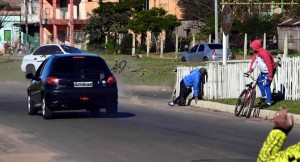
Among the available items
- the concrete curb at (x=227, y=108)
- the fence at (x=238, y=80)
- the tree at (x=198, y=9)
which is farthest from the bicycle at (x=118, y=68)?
the tree at (x=198, y=9)

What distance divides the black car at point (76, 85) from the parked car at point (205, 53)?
26094mm

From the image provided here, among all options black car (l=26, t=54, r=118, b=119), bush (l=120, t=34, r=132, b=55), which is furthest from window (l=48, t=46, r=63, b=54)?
bush (l=120, t=34, r=132, b=55)

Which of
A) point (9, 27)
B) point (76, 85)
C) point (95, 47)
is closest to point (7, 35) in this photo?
point (9, 27)

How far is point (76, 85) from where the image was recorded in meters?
17.2

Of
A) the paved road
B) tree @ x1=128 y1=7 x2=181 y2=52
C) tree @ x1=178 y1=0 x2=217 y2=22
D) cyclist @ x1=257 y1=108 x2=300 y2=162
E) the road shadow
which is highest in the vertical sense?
tree @ x1=178 y1=0 x2=217 y2=22

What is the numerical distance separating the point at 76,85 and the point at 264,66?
15.9 ft

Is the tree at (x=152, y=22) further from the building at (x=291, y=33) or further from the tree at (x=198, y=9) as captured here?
the building at (x=291, y=33)

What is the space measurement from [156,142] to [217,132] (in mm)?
2221

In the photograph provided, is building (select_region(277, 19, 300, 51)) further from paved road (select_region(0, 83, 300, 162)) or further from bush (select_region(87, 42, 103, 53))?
paved road (select_region(0, 83, 300, 162))

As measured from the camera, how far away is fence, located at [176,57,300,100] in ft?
65.2

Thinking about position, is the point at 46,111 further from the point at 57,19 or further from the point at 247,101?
the point at 57,19

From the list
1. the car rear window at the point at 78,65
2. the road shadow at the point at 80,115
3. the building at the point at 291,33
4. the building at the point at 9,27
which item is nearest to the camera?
the car rear window at the point at 78,65

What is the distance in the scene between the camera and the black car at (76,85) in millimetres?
17094

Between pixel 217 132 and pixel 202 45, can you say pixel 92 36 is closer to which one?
pixel 202 45
